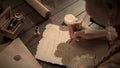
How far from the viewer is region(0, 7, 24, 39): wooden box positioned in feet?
5.22

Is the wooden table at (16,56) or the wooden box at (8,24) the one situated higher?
the wooden box at (8,24)

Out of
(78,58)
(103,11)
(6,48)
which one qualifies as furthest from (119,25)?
(6,48)

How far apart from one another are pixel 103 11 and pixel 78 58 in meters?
0.56

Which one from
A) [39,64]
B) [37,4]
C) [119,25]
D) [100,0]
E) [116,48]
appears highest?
[100,0]

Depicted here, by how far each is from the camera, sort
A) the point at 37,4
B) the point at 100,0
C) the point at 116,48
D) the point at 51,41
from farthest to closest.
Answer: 1. the point at 37,4
2. the point at 51,41
3. the point at 116,48
4. the point at 100,0

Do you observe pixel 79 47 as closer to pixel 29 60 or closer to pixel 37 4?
pixel 29 60

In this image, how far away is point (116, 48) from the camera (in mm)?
1044

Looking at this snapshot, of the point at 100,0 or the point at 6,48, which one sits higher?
the point at 100,0

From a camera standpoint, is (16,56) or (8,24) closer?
(16,56)

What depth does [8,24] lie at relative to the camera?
1.64m

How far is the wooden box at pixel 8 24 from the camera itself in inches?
62.7

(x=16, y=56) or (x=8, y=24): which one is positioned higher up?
(x=8, y=24)

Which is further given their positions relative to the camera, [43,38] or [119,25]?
[43,38]

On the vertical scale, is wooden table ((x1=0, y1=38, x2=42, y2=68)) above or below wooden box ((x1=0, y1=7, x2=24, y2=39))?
below
